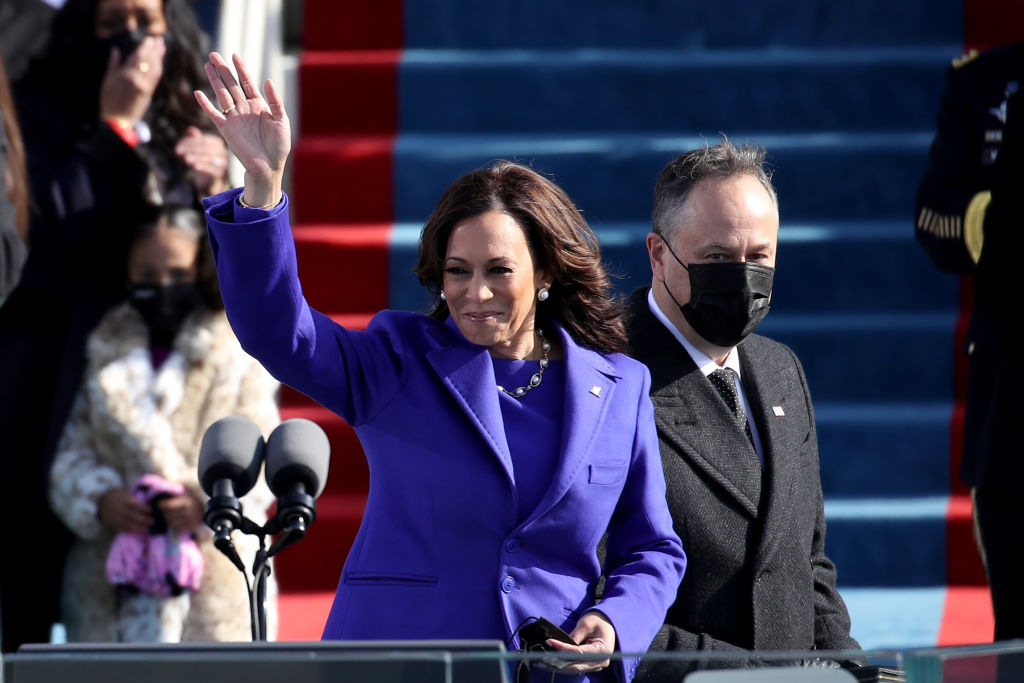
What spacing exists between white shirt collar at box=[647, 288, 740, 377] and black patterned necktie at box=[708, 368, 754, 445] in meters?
0.01

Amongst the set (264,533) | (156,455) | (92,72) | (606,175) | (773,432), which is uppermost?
(606,175)

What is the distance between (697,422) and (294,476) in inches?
31.8

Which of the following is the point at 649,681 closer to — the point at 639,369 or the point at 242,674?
the point at 242,674

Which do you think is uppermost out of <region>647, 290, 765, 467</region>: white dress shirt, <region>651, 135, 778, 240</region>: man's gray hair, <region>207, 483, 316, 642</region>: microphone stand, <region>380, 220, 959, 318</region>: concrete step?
<region>380, 220, 959, 318</region>: concrete step

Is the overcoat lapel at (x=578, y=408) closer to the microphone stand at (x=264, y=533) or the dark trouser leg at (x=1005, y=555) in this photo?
the microphone stand at (x=264, y=533)

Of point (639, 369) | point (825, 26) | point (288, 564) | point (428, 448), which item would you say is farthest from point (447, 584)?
point (825, 26)

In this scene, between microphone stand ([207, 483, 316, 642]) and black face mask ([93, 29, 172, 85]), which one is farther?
black face mask ([93, 29, 172, 85])

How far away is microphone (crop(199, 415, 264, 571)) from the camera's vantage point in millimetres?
2287

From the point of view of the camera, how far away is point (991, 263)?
351cm

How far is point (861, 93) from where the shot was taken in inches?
238

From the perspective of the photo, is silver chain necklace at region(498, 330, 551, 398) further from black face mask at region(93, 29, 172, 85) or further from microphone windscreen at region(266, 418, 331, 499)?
black face mask at region(93, 29, 172, 85)

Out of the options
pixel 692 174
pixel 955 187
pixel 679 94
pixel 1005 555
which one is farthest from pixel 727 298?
pixel 679 94

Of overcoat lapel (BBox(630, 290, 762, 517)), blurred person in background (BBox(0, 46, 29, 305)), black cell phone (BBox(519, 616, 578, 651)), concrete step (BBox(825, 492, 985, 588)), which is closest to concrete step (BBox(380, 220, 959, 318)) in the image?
concrete step (BBox(825, 492, 985, 588))

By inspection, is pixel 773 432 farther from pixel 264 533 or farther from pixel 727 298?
pixel 264 533
